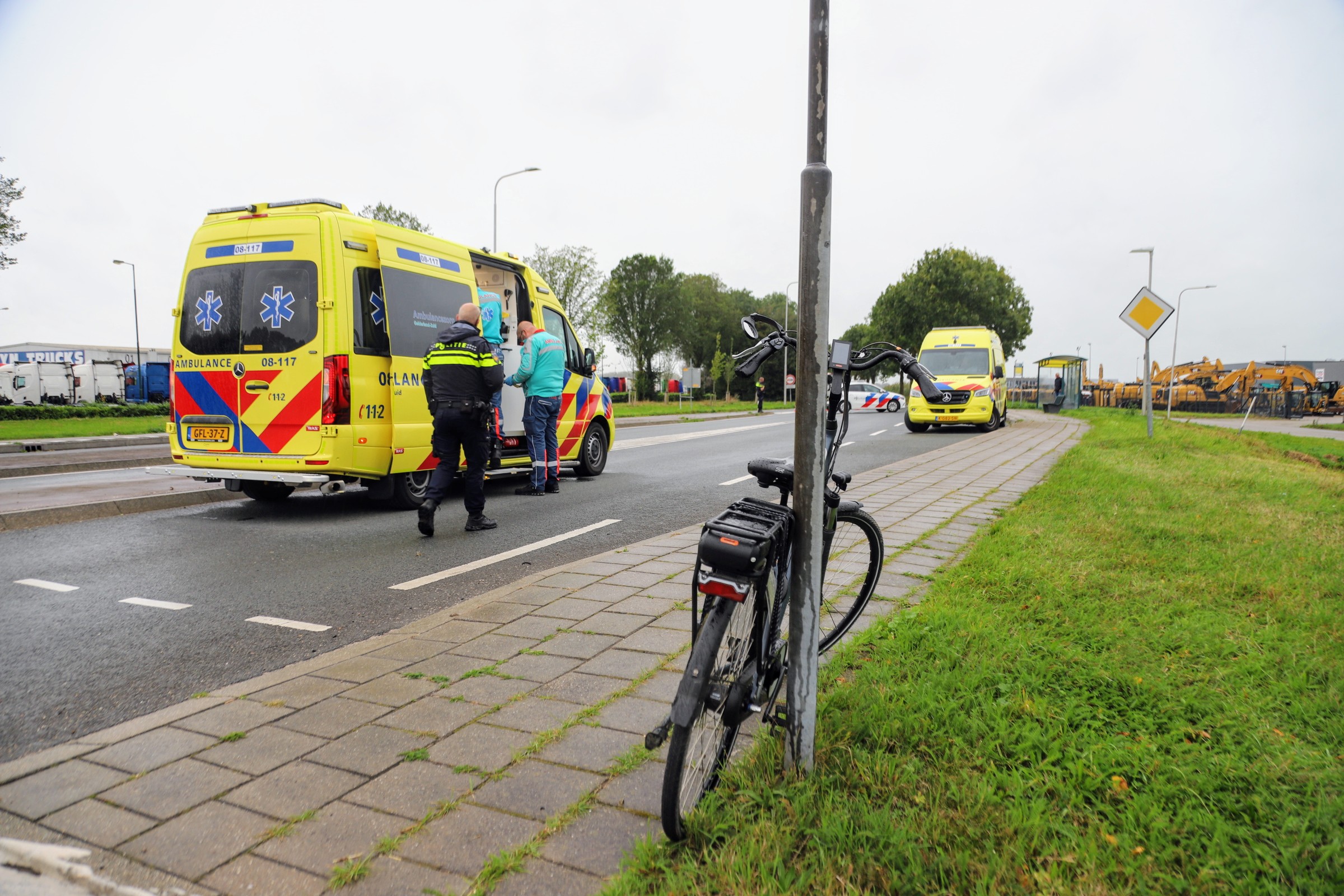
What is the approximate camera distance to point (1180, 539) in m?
5.51

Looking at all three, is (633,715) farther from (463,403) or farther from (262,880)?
(463,403)

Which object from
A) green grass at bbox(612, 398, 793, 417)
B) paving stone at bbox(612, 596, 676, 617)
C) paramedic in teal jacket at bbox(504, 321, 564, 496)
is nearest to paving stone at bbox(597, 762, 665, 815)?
paving stone at bbox(612, 596, 676, 617)

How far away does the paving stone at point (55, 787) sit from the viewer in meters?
2.33

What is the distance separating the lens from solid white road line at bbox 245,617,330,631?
4.14m

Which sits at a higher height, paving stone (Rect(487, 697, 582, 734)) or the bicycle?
the bicycle

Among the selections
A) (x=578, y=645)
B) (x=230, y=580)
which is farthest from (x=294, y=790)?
(x=230, y=580)

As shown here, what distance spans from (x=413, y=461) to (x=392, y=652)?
4.52 m

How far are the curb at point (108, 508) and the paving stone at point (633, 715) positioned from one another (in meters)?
6.54

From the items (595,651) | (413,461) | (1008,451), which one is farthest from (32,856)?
(1008,451)

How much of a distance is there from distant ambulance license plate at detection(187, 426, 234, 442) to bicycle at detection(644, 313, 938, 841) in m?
6.17

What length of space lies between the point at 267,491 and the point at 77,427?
16719 mm

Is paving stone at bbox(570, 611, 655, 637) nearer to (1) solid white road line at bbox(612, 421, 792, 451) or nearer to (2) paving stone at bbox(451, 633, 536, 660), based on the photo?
(2) paving stone at bbox(451, 633, 536, 660)

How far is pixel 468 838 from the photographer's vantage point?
215cm

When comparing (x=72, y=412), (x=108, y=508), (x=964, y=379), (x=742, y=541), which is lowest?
(x=108, y=508)
